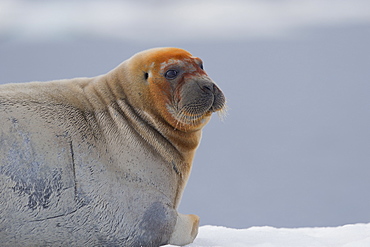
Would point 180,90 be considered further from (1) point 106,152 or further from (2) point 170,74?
(1) point 106,152

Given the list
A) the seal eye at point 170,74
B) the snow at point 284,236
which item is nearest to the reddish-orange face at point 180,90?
the seal eye at point 170,74

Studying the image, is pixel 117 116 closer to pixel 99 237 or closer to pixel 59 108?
pixel 59 108

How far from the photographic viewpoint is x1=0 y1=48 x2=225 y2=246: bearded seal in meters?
2.76

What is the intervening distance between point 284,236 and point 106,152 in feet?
4.99

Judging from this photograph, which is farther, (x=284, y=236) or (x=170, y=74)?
(x=284, y=236)

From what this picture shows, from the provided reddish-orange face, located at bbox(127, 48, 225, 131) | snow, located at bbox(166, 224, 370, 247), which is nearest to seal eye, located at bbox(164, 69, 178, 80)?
reddish-orange face, located at bbox(127, 48, 225, 131)

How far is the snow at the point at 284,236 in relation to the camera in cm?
337

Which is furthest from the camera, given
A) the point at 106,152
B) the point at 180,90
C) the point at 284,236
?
the point at 284,236

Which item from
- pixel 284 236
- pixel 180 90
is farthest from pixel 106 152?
pixel 284 236

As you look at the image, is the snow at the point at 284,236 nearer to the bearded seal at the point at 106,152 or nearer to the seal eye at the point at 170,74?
the bearded seal at the point at 106,152

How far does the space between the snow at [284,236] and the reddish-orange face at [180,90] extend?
0.80m

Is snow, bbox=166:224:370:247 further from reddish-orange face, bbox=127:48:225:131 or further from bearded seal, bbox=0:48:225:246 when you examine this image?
reddish-orange face, bbox=127:48:225:131

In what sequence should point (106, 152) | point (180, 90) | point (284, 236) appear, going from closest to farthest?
point (106, 152)
point (180, 90)
point (284, 236)

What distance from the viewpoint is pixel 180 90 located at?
3191 mm
